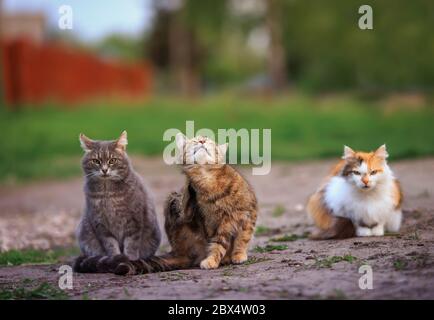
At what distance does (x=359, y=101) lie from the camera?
77.6ft

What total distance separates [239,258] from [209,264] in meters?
0.30

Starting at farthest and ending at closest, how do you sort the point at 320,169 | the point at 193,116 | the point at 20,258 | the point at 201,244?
the point at 193,116
the point at 320,169
the point at 20,258
the point at 201,244

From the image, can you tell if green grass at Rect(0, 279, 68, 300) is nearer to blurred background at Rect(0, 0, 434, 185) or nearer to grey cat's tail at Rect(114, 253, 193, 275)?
grey cat's tail at Rect(114, 253, 193, 275)

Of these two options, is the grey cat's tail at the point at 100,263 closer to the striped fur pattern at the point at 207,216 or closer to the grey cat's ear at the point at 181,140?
the striped fur pattern at the point at 207,216

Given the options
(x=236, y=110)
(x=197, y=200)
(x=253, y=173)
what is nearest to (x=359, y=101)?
(x=236, y=110)

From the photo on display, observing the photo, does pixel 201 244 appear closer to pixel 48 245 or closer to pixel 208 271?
pixel 208 271

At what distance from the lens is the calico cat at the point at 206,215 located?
223 inches

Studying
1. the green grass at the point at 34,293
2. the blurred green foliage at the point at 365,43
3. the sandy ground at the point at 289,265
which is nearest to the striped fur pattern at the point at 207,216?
the sandy ground at the point at 289,265

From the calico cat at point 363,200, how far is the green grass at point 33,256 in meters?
2.70

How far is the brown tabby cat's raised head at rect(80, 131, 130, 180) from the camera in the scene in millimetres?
6160

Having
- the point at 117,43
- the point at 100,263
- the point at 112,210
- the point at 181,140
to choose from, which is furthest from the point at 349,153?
the point at 117,43

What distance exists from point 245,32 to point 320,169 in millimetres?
24261

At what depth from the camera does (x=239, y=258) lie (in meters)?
5.71

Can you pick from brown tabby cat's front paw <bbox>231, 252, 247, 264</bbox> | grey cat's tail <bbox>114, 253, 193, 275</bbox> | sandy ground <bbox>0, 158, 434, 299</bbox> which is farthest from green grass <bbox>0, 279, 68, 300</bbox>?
brown tabby cat's front paw <bbox>231, 252, 247, 264</bbox>
